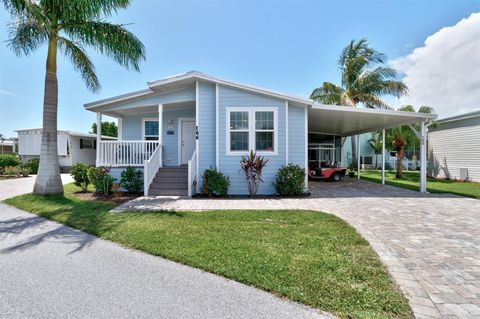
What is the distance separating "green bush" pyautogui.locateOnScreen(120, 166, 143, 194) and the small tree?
160 inches

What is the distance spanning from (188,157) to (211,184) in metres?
3.05

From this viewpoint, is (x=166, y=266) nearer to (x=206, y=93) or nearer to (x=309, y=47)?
(x=206, y=93)

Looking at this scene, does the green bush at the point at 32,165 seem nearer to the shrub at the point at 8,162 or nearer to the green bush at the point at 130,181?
the shrub at the point at 8,162

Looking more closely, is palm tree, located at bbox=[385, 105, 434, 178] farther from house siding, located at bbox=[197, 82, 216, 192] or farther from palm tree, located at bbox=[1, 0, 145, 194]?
palm tree, located at bbox=[1, 0, 145, 194]

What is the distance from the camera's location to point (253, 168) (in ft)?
28.3

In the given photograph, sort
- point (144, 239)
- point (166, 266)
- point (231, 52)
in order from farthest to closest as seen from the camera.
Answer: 1. point (231, 52)
2. point (144, 239)
3. point (166, 266)

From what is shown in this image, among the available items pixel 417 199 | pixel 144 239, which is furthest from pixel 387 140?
pixel 144 239

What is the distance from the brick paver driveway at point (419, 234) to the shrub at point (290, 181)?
1.81 ft

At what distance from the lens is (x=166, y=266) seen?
3268mm

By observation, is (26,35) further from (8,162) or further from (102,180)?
(8,162)

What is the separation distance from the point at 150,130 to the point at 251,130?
5.36m


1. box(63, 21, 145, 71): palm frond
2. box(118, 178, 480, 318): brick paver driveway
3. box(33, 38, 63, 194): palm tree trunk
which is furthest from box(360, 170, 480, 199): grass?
box(33, 38, 63, 194): palm tree trunk

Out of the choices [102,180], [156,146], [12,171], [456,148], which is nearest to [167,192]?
[156,146]

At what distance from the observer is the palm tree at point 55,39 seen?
7.33 meters
